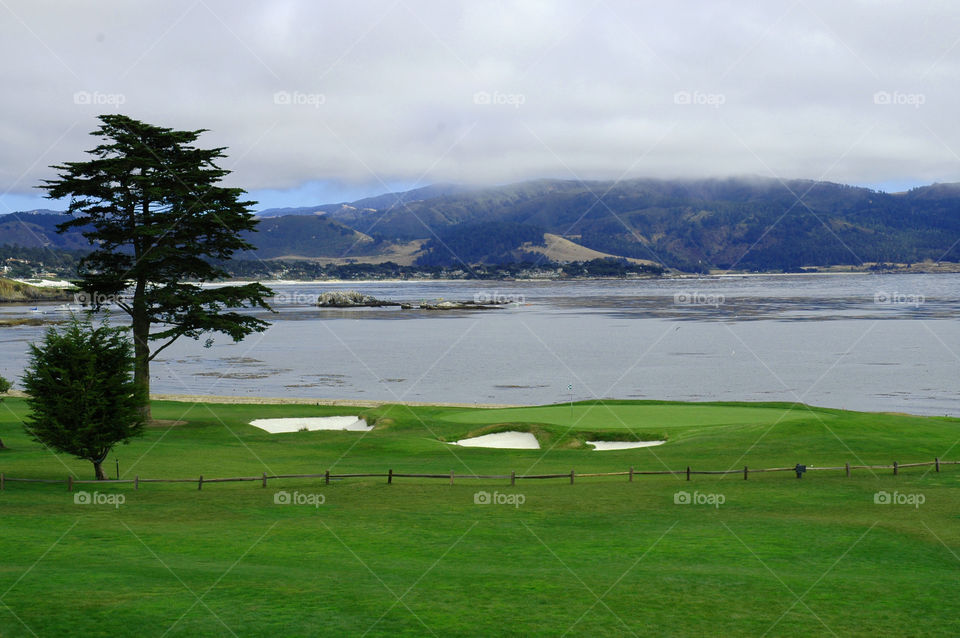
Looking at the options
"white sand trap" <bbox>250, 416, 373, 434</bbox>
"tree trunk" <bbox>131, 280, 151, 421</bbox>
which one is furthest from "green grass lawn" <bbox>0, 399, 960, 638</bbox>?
"white sand trap" <bbox>250, 416, 373, 434</bbox>

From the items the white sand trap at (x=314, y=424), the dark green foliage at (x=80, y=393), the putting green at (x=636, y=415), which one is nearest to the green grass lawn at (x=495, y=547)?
the dark green foliage at (x=80, y=393)

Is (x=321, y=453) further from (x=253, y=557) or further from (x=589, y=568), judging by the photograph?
(x=589, y=568)

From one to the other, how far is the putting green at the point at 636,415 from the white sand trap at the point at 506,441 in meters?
3.53

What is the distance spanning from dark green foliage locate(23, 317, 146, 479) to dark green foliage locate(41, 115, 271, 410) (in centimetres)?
1560

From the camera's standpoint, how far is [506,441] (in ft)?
151

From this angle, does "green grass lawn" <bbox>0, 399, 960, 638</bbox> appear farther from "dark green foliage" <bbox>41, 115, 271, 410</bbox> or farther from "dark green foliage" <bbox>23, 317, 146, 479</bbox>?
"dark green foliage" <bbox>41, 115, 271, 410</bbox>

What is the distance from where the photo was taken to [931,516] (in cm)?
2772

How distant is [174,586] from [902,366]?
9496 centimetres

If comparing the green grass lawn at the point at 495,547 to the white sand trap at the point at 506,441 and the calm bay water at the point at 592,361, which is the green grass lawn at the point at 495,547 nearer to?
the white sand trap at the point at 506,441

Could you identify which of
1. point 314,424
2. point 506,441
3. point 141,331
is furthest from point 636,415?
point 141,331

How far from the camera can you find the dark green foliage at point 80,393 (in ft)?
106

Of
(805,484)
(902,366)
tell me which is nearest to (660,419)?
(805,484)

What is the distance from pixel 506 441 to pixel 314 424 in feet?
49.2

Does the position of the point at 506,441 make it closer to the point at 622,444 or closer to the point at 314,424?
the point at 622,444
